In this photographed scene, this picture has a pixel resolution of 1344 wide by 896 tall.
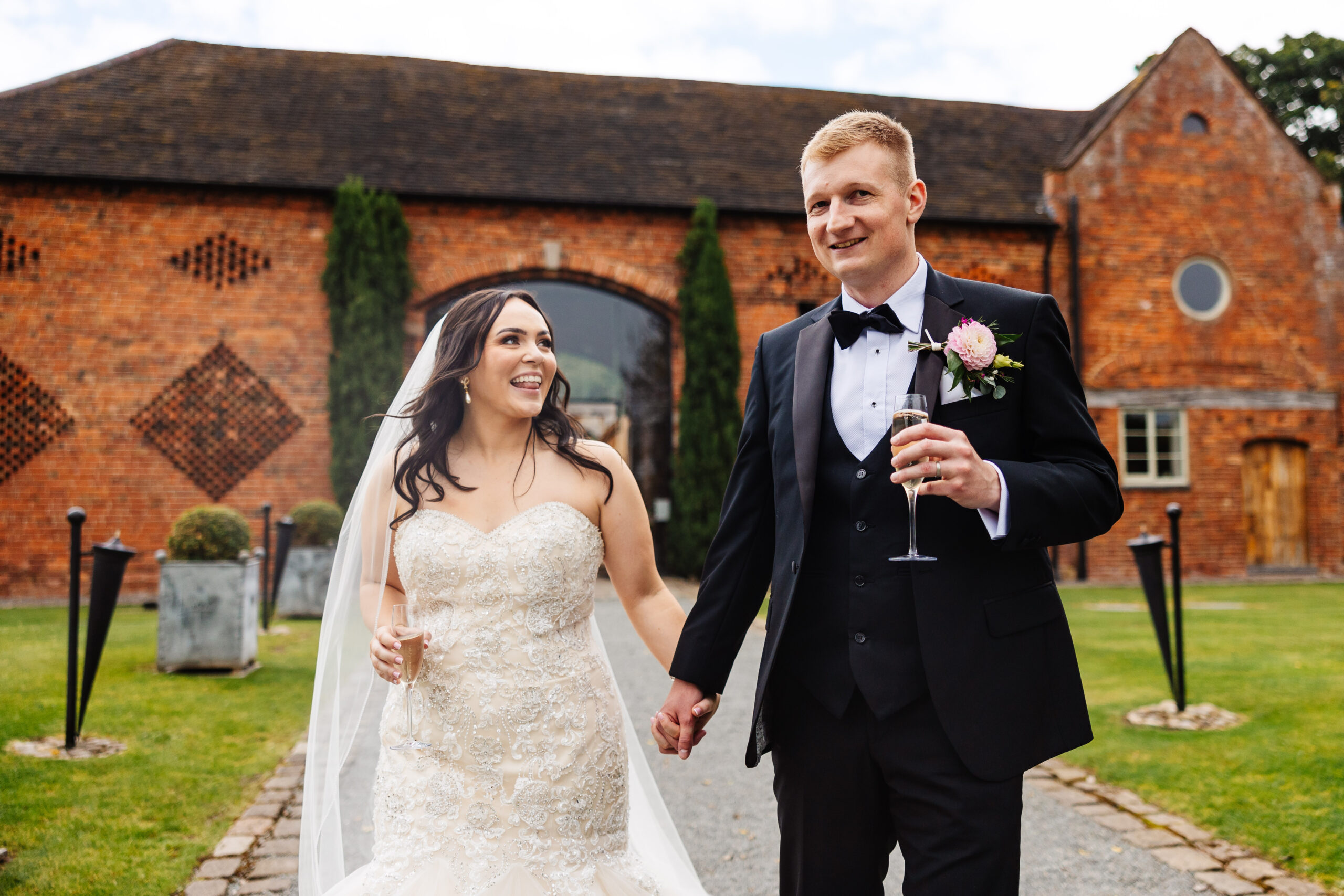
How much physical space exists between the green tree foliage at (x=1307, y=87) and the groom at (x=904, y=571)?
3073cm

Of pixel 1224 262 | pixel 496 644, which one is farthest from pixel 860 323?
pixel 1224 262

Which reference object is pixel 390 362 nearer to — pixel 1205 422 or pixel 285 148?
pixel 285 148

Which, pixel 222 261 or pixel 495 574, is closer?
pixel 495 574

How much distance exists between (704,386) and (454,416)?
39.0 feet

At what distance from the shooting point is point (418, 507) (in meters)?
2.97

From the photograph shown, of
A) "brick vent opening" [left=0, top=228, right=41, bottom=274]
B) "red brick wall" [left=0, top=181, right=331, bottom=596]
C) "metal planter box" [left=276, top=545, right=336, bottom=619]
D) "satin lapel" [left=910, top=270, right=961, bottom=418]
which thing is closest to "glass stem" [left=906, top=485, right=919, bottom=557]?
"satin lapel" [left=910, top=270, right=961, bottom=418]

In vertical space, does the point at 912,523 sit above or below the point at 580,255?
below

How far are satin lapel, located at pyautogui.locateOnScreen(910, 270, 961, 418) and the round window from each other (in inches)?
646

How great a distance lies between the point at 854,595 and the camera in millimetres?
2207

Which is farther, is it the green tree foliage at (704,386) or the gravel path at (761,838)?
the green tree foliage at (704,386)

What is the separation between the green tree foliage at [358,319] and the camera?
13688 mm

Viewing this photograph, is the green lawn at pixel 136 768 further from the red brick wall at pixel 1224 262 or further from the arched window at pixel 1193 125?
the arched window at pixel 1193 125

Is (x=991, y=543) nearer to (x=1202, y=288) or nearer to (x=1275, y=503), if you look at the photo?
(x=1202, y=288)

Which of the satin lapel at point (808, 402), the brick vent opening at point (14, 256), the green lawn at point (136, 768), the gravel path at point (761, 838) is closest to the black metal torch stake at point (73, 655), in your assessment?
the green lawn at point (136, 768)
